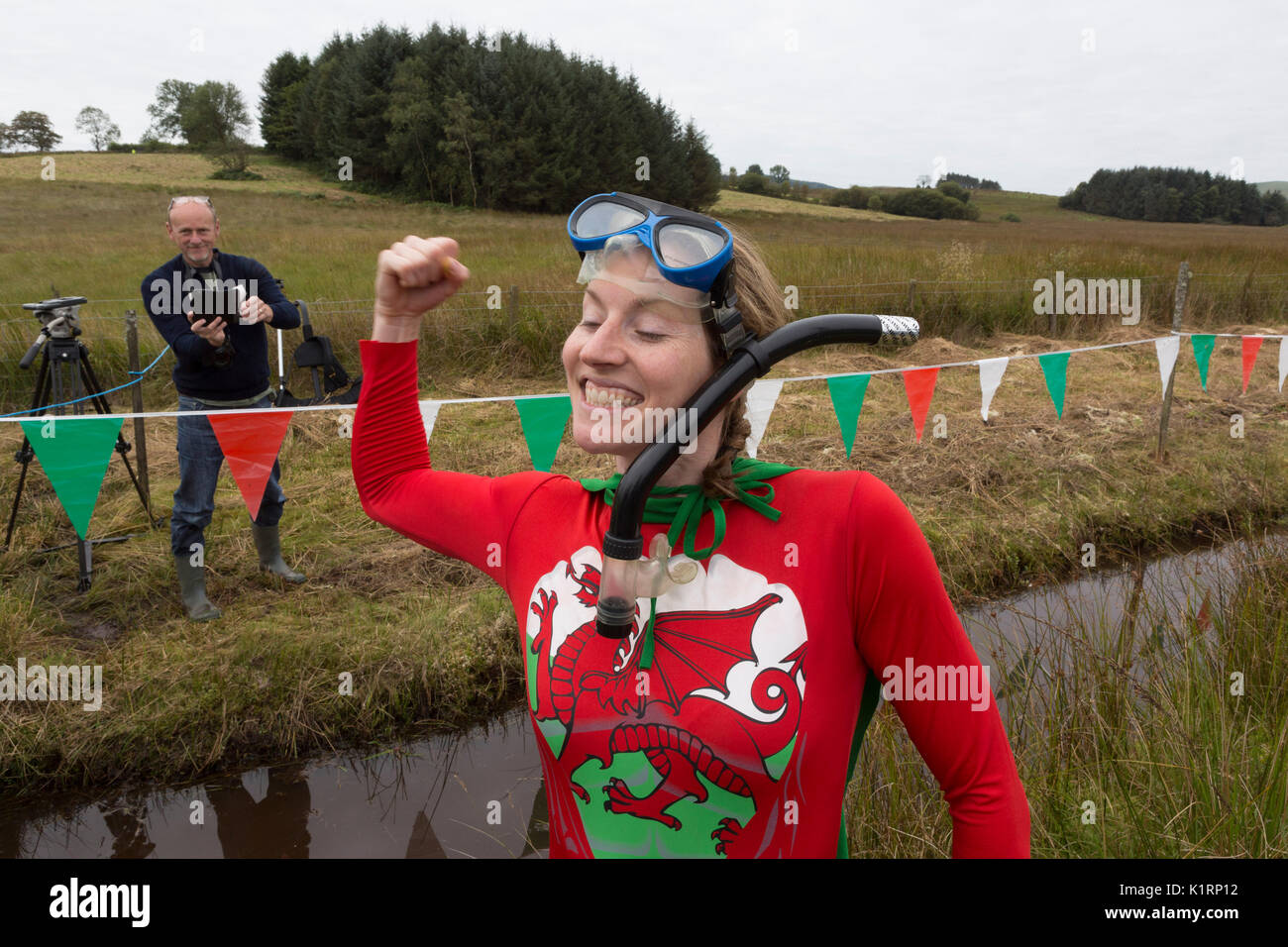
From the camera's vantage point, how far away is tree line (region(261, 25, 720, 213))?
133 ft

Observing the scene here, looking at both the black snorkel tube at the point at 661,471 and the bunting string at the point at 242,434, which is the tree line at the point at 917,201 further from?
the black snorkel tube at the point at 661,471

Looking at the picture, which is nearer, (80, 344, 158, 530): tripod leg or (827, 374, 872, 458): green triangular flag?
(827, 374, 872, 458): green triangular flag

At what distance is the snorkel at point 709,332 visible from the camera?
1.15m

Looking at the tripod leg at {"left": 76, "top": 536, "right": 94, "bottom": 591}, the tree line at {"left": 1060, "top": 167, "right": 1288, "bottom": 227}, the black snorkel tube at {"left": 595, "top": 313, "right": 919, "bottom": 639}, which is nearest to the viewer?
the black snorkel tube at {"left": 595, "top": 313, "right": 919, "bottom": 639}

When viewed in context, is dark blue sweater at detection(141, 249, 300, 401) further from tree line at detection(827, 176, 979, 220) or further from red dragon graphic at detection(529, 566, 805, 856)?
tree line at detection(827, 176, 979, 220)

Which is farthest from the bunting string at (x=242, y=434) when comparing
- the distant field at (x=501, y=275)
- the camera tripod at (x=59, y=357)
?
the distant field at (x=501, y=275)

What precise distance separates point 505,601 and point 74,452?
7.70ft

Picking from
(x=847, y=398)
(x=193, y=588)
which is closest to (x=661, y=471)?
(x=847, y=398)

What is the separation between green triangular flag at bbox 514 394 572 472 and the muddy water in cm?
154

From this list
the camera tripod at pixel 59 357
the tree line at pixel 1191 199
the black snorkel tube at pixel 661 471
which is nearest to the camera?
the black snorkel tube at pixel 661 471

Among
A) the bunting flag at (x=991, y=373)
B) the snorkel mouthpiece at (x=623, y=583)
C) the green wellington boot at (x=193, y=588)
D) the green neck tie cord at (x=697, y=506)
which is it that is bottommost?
the green wellington boot at (x=193, y=588)

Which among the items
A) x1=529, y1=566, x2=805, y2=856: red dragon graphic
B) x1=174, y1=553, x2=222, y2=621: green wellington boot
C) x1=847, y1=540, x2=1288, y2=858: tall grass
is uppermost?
x1=529, y1=566, x2=805, y2=856: red dragon graphic

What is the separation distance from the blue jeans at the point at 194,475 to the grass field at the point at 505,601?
1.65 feet

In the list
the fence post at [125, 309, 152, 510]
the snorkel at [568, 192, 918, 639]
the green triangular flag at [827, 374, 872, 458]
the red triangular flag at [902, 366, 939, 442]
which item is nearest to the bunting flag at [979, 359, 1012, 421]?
the red triangular flag at [902, 366, 939, 442]
